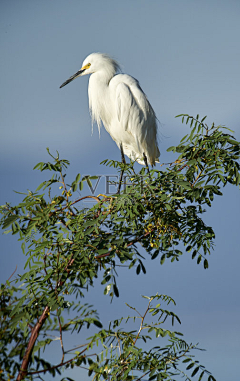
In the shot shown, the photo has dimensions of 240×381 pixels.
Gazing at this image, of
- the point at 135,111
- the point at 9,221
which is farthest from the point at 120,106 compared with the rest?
the point at 9,221

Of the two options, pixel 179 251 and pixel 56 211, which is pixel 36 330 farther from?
pixel 179 251

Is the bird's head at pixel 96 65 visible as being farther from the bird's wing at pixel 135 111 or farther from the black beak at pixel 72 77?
the bird's wing at pixel 135 111

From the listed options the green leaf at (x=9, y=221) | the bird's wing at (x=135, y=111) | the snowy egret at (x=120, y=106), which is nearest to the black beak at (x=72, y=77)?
the snowy egret at (x=120, y=106)

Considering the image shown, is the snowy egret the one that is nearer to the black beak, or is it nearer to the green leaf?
the black beak

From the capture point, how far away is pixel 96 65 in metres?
3.35

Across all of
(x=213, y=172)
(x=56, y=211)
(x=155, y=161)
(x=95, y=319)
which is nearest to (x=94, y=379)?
(x=95, y=319)

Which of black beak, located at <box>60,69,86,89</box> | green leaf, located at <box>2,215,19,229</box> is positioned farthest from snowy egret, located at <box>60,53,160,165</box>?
green leaf, located at <box>2,215,19,229</box>

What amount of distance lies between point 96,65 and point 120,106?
0.46 m

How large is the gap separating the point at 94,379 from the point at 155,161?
2476 millimetres

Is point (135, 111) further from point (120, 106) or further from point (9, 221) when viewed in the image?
point (9, 221)

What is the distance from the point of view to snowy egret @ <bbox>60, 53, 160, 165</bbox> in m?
3.21

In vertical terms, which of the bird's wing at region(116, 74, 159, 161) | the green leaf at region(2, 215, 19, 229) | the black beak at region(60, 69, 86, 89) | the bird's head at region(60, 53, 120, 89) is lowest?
the green leaf at region(2, 215, 19, 229)

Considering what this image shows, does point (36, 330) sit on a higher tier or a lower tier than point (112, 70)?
lower

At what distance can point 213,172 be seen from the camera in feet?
5.01
